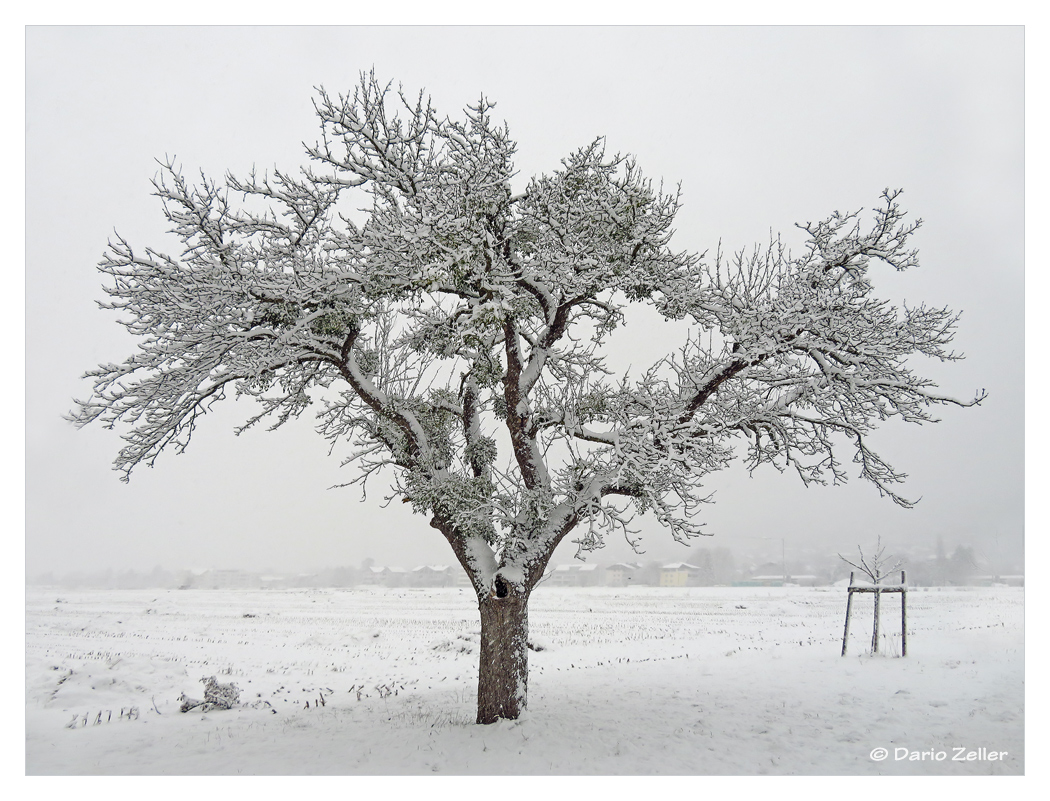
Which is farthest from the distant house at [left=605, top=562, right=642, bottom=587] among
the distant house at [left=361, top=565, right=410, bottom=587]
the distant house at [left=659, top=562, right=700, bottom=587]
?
the distant house at [left=361, top=565, right=410, bottom=587]

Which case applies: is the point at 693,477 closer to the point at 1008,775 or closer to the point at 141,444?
the point at 1008,775

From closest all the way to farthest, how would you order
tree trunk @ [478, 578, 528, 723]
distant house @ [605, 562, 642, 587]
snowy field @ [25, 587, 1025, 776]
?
snowy field @ [25, 587, 1025, 776] → tree trunk @ [478, 578, 528, 723] → distant house @ [605, 562, 642, 587]

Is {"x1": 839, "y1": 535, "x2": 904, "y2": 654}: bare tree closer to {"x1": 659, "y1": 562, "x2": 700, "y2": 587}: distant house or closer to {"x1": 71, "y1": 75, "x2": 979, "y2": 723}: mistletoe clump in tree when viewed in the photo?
{"x1": 71, "y1": 75, "x2": 979, "y2": 723}: mistletoe clump in tree

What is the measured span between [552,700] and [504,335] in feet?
20.6

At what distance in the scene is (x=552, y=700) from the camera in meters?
10.7

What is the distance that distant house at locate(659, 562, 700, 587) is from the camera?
39.5m

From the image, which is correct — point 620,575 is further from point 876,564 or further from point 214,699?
point 214,699

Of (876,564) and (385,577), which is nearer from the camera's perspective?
(876,564)

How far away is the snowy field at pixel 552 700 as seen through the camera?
25.8 ft

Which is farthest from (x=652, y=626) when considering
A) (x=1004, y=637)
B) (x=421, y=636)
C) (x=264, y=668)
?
(x=264, y=668)

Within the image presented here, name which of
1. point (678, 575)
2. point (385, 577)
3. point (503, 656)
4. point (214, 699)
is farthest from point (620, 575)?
point (503, 656)

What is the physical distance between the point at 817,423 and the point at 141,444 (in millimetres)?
9868

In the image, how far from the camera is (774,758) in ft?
25.7

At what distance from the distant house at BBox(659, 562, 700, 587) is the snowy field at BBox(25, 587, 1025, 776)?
17.5 metres
